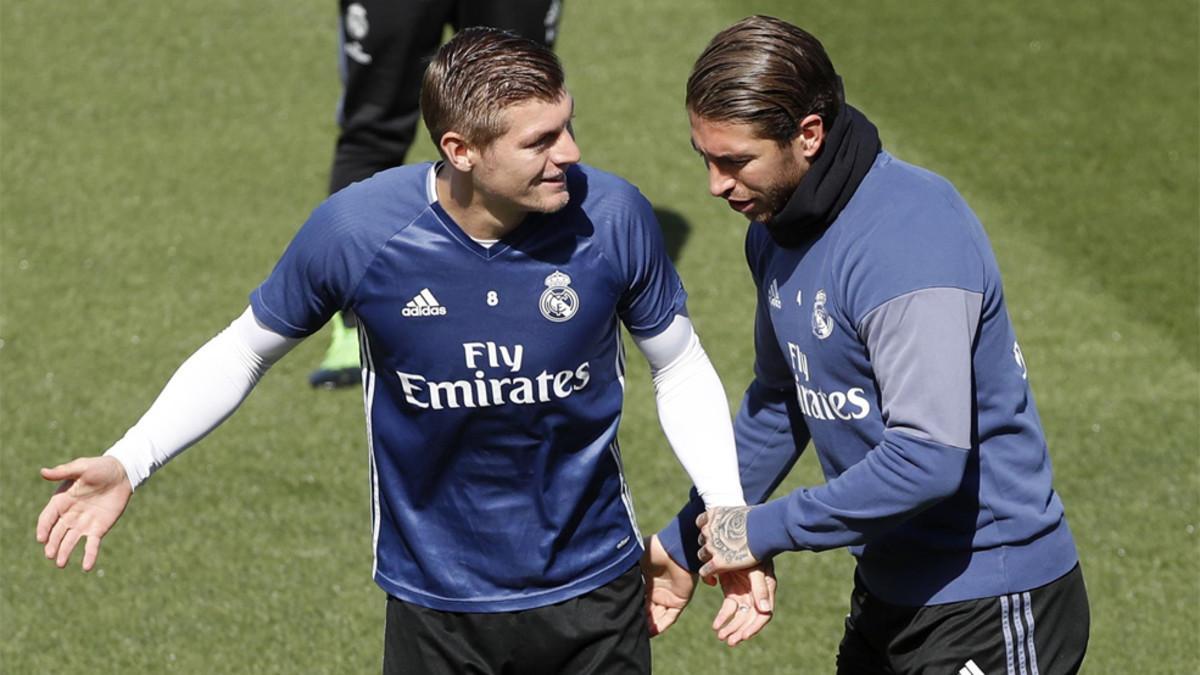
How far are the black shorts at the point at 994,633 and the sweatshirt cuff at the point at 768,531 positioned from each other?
0.32 meters

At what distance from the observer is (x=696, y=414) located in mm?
3600

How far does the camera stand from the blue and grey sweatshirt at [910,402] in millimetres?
3115

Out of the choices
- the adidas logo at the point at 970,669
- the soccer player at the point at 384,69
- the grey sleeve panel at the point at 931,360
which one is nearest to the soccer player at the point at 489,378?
the adidas logo at the point at 970,669

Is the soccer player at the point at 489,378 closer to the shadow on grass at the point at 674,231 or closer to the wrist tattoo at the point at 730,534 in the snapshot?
the wrist tattoo at the point at 730,534

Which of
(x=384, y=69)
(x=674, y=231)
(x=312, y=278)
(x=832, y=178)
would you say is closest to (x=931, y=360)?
(x=832, y=178)

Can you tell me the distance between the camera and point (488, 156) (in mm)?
3281

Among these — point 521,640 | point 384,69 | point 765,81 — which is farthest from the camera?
point 384,69

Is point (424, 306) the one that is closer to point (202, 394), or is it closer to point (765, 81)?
point (202, 394)

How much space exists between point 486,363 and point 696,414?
1.58ft

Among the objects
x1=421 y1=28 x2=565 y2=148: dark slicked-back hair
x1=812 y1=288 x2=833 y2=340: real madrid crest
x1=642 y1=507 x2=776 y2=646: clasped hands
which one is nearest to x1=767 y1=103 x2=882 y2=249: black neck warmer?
x1=812 y1=288 x2=833 y2=340: real madrid crest

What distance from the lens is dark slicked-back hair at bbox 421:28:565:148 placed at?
3266 millimetres

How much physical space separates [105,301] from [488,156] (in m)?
4.43

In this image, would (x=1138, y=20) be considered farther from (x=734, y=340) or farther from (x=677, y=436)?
(x=677, y=436)

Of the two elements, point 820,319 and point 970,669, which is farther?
point 970,669
